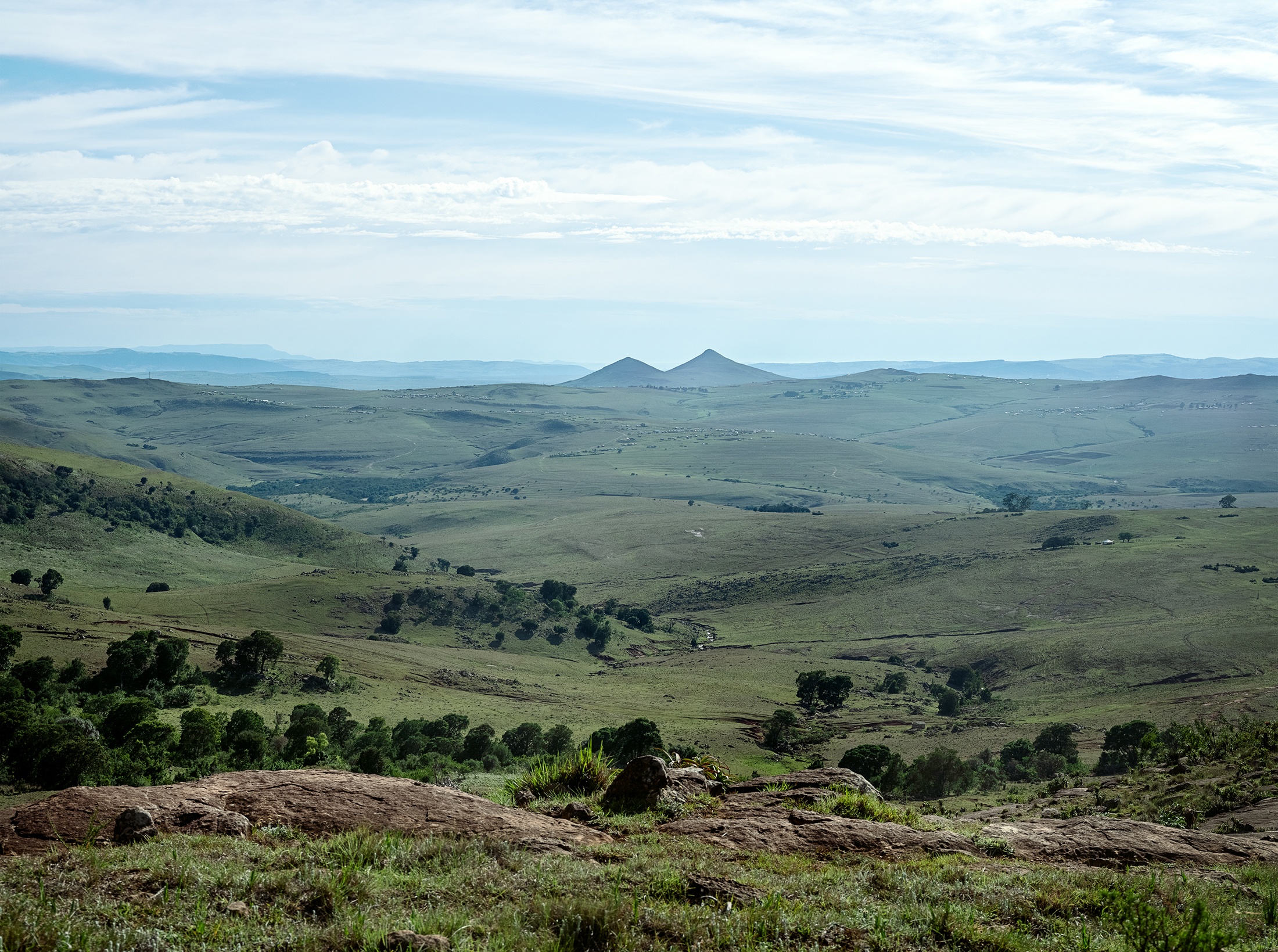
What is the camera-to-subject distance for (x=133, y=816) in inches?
315

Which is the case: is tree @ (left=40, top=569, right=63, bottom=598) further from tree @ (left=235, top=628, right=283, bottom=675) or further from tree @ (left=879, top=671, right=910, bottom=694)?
tree @ (left=879, top=671, right=910, bottom=694)

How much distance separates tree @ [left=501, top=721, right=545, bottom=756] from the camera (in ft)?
164

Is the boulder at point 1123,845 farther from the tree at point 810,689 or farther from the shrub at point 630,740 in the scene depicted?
the tree at point 810,689

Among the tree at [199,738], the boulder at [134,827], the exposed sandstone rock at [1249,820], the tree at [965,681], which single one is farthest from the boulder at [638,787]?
the tree at [965,681]

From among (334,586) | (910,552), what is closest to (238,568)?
(334,586)

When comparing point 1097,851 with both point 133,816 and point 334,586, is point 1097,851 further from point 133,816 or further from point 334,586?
point 334,586

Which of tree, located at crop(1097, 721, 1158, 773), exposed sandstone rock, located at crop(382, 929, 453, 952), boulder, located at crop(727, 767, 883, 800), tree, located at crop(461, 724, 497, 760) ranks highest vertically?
exposed sandstone rock, located at crop(382, 929, 453, 952)

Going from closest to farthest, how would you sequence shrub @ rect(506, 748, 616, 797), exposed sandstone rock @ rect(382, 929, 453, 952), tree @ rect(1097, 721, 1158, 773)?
exposed sandstone rock @ rect(382, 929, 453, 952), shrub @ rect(506, 748, 616, 797), tree @ rect(1097, 721, 1158, 773)

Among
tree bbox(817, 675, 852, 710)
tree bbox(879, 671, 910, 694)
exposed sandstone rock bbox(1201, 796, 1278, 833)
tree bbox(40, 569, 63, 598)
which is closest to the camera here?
exposed sandstone rock bbox(1201, 796, 1278, 833)

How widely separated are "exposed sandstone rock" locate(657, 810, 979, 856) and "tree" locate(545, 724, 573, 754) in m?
39.3

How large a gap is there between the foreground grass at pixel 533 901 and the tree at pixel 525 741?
42.8m

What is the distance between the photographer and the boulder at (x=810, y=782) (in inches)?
481

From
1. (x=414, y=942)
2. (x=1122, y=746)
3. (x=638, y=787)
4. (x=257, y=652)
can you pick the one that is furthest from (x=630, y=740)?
(x=414, y=942)

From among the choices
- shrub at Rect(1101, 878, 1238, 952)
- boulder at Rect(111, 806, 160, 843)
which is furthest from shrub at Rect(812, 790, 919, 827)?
boulder at Rect(111, 806, 160, 843)
